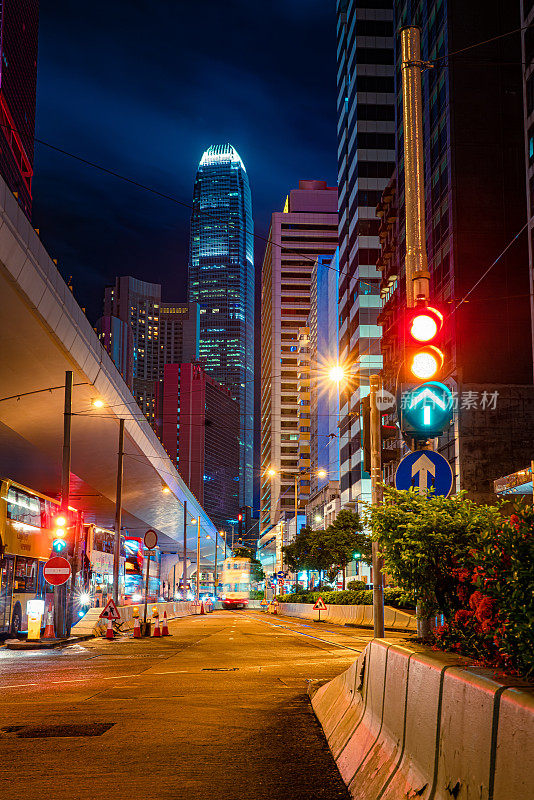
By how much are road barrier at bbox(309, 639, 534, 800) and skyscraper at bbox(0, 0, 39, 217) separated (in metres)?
106

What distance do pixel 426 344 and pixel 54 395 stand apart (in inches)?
1150

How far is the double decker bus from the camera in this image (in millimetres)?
24391

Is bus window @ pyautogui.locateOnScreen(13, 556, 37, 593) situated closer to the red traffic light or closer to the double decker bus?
the double decker bus

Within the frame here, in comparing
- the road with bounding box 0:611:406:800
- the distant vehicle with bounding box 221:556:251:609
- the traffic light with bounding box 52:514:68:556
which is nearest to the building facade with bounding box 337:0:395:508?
the distant vehicle with bounding box 221:556:251:609

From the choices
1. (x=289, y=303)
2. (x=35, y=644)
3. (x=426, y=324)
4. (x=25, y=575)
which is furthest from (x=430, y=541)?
(x=289, y=303)

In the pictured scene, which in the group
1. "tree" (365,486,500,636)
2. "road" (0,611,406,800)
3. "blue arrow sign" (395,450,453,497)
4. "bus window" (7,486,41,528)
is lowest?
"road" (0,611,406,800)

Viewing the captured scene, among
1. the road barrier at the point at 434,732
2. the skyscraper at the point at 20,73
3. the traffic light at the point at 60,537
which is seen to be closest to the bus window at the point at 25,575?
the traffic light at the point at 60,537

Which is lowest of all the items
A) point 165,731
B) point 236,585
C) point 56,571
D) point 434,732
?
point 236,585

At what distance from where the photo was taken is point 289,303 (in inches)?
7549

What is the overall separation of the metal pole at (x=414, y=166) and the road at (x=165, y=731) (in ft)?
16.0

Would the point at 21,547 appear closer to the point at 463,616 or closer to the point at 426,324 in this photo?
the point at 426,324

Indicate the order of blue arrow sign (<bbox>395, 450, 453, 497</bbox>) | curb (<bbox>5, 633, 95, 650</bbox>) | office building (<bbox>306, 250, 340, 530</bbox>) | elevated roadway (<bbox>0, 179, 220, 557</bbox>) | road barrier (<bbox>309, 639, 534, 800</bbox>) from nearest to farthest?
road barrier (<bbox>309, 639, 534, 800</bbox>) < blue arrow sign (<bbox>395, 450, 453, 497</bbox>) < elevated roadway (<bbox>0, 179, 220, 557</bbox>) < curb (<bbox>5, 633, 95, 650</bbox>) < office building (<bbox>306, 250, 340, 530</bbox>)

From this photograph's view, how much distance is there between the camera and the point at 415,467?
8.98 metres

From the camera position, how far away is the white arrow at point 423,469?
8.87 m
